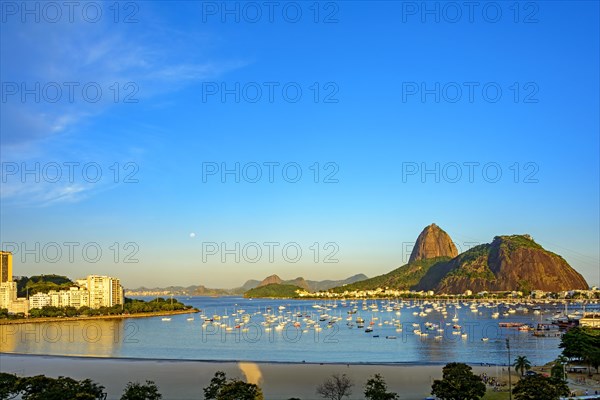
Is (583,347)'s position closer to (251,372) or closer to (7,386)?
(251,372)

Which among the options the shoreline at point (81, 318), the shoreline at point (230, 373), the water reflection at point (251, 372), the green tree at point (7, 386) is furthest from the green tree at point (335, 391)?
the shoreline at point (81, 318)

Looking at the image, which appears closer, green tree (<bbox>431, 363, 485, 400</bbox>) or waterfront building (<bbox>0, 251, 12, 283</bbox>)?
green tree (<bbox>431, 363, 485, 400</bbox>)

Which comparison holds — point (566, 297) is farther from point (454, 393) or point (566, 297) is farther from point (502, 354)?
point (454, 393)

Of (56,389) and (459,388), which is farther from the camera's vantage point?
(459,388)

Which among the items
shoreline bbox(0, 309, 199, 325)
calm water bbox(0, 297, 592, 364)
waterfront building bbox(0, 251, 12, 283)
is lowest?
shoreline bbox(0, 309, 199, 325)

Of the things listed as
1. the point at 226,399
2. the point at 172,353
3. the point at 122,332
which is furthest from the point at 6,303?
the point at 226,399

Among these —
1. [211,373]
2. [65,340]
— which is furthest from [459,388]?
[65,340]

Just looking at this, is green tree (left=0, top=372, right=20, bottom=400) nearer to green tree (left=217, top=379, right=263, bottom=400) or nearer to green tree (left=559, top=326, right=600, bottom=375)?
green tree (left=217, top=379, right=263, bottom=400)

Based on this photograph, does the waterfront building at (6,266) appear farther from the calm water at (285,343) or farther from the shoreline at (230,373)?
the shoreline at (230,373)

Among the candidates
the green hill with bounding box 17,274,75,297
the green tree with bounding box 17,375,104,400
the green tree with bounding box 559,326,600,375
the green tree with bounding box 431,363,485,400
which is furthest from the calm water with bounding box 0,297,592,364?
the green hill with bounding box 17,274,75,297

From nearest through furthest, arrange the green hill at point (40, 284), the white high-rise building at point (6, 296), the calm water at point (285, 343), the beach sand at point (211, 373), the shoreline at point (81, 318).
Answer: the beach sand at point (211, 373) → the calm water at point (285, 343) → the shoreline at point (81, 318) → the white high-rise building at point (6, 296) → the green hill at point (40, 284)
